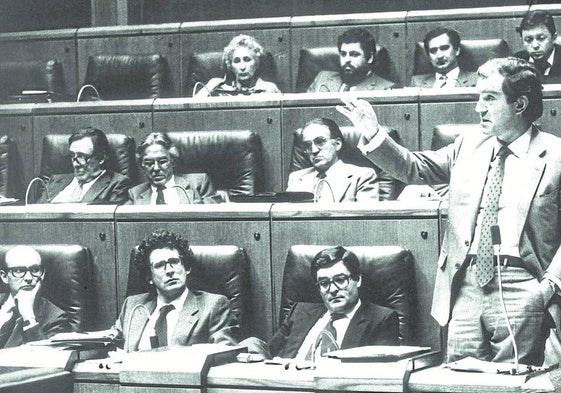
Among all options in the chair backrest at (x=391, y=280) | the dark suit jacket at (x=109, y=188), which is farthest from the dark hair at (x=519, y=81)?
the dark suit jacket at (x=109, y=188)

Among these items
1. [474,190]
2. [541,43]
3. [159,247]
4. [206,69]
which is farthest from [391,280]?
[206,69]

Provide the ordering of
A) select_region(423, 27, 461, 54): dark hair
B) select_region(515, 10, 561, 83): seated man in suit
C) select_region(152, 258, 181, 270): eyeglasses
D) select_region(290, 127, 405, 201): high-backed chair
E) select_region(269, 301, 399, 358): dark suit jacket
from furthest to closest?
select_region(423, 27, 461, 54): dark hair < select_region(515, 10, 561, 83): seated man in suit < select_region(290, 127, 405, 201): high-backed chair < select_region(152, 258, 181, 270): eyeglasses < select_region(269, 301, 399, 358): dark suit jacket

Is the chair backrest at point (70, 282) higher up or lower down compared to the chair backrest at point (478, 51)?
lower down

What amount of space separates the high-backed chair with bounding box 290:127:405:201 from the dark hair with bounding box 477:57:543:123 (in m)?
1.04

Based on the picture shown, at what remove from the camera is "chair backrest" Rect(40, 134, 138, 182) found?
3613 millimetres

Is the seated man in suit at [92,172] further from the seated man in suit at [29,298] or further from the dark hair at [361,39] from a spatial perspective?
the dark hair at [361,39]

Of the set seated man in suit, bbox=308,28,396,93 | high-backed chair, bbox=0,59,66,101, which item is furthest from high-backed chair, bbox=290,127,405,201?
high-backed chair, bbox=0,59,66,101

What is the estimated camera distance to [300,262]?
256 centimetres

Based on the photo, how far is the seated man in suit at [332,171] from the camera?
312 cm

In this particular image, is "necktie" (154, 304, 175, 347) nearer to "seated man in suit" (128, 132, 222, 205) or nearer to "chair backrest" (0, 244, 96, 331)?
"chair backrest" (0, 244, 96, 331)

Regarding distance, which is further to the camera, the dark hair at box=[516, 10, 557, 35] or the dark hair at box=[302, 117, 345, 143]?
the dark hair at box=[516, 10, 557, 35]

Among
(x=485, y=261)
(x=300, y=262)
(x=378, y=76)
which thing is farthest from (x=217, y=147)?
(x=485, y=261)

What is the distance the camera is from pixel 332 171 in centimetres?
318

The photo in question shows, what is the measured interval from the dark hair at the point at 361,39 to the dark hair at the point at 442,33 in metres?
0.18
